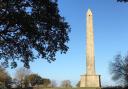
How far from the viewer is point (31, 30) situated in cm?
2894

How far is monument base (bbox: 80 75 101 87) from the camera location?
201 ft

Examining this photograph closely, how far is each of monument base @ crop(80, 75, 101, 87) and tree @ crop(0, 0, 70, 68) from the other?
1223 inches

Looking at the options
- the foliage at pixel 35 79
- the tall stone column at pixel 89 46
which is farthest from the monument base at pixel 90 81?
the foliage at pixel 35 79

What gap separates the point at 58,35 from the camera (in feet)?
99.2

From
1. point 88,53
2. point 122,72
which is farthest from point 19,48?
point 122,72

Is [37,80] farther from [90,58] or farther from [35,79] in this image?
[90,58]

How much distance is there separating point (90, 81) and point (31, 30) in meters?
34.8

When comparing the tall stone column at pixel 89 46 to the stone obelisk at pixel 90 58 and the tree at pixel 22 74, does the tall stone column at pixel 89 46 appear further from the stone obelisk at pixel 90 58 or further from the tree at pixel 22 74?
the tree at pixel 22 74

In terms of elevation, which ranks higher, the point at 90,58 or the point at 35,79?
the point at 90,58

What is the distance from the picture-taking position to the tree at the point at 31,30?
28172 millimetres

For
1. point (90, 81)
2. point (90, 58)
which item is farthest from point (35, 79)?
point (90, 58)

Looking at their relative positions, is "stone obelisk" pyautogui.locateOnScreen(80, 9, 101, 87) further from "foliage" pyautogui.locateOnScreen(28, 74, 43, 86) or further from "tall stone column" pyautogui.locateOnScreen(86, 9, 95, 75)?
"foliage" pyautogui.locateOnScreen(28, 74, 43, 86)

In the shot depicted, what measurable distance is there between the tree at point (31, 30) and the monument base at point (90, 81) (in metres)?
31.1

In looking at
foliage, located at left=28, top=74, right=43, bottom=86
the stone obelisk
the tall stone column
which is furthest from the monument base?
foliage, located at left=28, top=74, right=43, bottom=86
